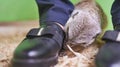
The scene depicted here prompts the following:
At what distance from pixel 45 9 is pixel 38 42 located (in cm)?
24

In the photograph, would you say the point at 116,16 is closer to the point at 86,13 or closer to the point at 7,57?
the point at 86,13

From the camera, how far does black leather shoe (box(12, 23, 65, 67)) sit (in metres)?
0.56

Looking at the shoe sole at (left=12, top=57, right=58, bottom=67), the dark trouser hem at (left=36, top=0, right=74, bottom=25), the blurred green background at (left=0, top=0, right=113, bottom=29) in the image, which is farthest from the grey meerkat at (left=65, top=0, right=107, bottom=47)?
the blurred green background at (left=0, top=0, right=113, bottom=29)

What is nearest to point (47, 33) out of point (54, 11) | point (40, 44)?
point (40, 44)

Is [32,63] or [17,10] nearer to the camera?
[32,63]

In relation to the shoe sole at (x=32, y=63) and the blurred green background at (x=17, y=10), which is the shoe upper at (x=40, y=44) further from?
the blurred green background at (x=17, y=10)

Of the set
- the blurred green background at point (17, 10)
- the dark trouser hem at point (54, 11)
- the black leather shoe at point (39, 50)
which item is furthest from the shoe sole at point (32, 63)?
the blurred green background at point (17, 10)

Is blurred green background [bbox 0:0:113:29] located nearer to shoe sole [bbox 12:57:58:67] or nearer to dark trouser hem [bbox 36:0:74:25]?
dark trouser hem [bbox 36:0:74:25]

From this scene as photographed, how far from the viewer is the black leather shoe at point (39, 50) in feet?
1.83

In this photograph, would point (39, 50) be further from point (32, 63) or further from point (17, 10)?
point (17, 10)

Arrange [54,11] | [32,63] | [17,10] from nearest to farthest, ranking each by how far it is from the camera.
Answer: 1. [32,63]
2. [54,11]
3. [17,10]

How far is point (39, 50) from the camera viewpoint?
0.58 m

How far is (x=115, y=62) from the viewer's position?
0.51 metres

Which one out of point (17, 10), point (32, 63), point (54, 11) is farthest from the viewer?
point (17, 10)
